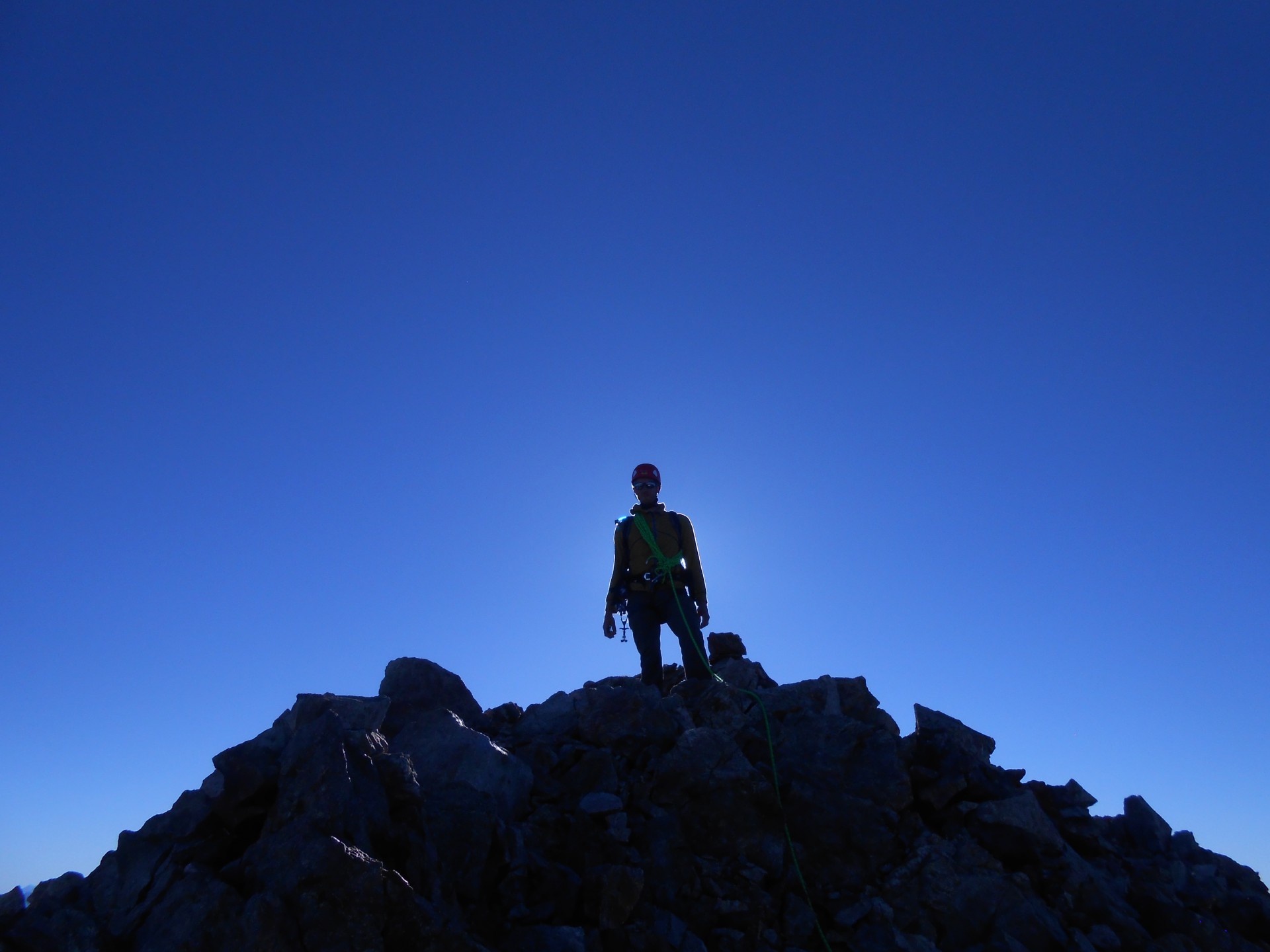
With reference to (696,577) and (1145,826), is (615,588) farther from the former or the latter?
(1145,826)

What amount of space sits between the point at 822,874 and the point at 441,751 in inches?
205

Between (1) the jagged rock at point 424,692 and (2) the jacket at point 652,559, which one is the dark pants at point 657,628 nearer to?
(2) the jacket at point 652,559

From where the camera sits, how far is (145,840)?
939 cm

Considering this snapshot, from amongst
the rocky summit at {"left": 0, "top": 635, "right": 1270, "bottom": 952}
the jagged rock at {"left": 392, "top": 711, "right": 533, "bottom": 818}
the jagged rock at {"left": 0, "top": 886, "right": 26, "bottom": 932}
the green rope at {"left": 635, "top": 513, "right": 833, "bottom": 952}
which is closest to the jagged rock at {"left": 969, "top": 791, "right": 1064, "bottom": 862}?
the rocky summit at {"left": 0, "top": 635, "right": 1270, "bottom": 952}

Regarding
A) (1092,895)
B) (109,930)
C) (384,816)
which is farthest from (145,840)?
(1092,895)

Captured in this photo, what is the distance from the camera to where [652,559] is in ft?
48.3

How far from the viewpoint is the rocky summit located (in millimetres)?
7688

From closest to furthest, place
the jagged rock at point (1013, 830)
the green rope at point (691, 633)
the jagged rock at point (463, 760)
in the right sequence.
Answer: the jagged rock at point (463, 760), the jagged rock at point (1013, 830), the green rope at point (691, 633)

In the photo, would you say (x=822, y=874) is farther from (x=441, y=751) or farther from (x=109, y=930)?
(x=109, y=930)

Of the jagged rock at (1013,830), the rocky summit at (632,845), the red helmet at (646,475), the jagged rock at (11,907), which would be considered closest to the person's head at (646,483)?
the red helmet at (646,475)

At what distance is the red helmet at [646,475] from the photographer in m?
15.5

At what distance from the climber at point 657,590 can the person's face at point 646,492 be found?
0.17 metres

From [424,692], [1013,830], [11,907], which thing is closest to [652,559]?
[424,692]

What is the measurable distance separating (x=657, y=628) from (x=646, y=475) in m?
2.74
